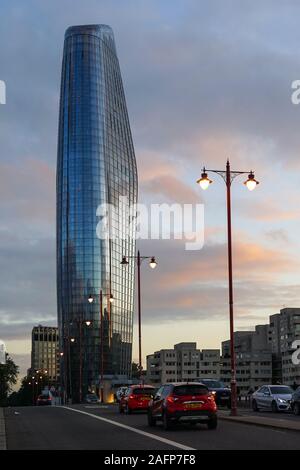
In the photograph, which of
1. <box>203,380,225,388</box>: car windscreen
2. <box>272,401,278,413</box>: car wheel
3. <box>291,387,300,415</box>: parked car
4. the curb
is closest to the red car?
<box>272,401,278,413</box>: car wheel

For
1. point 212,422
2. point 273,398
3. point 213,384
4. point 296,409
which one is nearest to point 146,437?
point 212,422

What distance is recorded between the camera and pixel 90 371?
606 feet

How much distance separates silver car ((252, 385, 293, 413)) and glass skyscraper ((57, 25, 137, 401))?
137585 millimetres

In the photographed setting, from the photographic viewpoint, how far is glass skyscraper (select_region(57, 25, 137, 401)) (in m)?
181

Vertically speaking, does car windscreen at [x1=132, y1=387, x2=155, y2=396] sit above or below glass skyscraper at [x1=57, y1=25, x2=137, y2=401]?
below

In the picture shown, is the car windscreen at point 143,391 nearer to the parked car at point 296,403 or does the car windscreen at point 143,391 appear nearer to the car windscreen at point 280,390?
the car windscreen at point 280,390

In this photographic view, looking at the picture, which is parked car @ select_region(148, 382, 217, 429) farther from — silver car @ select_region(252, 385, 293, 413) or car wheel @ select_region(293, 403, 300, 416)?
silver car @ select_region(252, 385, 293, 413)

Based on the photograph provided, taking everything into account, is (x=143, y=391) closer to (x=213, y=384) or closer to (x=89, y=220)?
(x=213, y=384)

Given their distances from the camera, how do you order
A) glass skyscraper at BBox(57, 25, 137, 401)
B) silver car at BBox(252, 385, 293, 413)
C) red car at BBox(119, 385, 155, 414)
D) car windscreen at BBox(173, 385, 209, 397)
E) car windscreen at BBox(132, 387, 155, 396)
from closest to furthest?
car windscreen at BBox(173, 385, 209, 397), silver car at BBox(252, 385, 293, 413), red car at BBox(119, 385, 155, 414), car windscreen at BBox(132, 387, 155, 396), glass skyscraper at BBox(57, 25, 137, 401)

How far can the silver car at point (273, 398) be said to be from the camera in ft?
119

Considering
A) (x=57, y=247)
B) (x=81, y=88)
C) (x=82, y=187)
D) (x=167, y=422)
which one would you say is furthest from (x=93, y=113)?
Result: (x=167, y=422)

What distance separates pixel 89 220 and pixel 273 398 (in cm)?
14602
